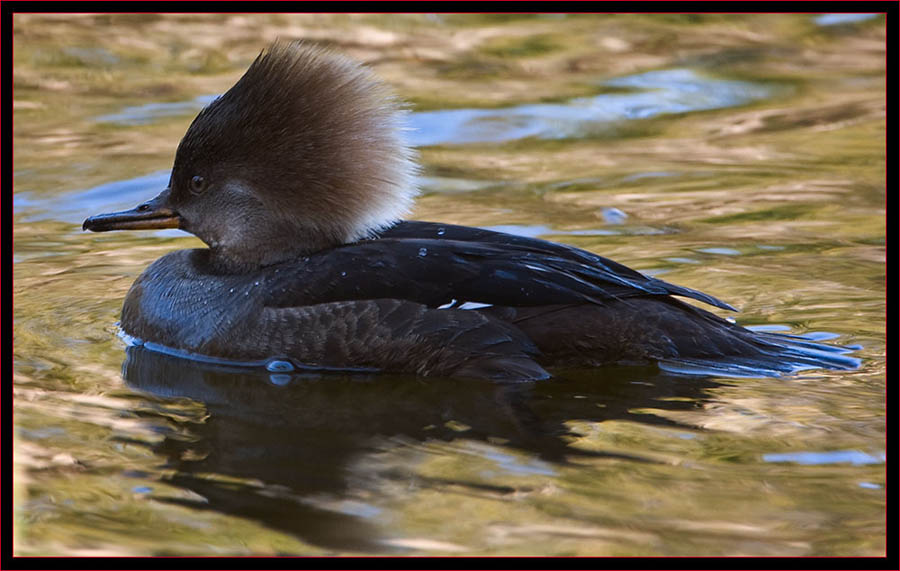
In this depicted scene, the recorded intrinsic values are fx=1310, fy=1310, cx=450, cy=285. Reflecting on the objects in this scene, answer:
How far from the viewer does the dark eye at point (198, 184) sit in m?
6.01

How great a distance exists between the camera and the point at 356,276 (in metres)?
5.61

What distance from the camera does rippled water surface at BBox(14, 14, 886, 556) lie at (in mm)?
4188

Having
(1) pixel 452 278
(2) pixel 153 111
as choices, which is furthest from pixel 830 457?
(2) pixel 153 111

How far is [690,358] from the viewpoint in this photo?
5.62 meters

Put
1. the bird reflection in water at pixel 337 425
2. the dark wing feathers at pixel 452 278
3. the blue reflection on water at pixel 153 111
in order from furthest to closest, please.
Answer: the blue reflection on water at pixel 153 111, the dark wing feathers at pixel 452 278, the bird reflection in water at pixel 337 425

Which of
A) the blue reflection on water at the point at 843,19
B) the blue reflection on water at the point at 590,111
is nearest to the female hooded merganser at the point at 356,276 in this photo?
the blue reflection on water at the point at 590,111

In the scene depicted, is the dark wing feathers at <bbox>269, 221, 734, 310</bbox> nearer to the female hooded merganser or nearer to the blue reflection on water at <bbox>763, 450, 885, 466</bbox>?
the female hooded merganser

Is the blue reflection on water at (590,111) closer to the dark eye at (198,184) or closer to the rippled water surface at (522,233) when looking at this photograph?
the rippled water surface at (522,233)

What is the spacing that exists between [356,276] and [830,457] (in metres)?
2.11

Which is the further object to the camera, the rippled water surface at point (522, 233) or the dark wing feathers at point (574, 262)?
the dark wing feathers at point (574, 262)

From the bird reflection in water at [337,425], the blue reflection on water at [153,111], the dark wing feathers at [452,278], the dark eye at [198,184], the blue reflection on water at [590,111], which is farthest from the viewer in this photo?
the blue reflection on water at [153,111]

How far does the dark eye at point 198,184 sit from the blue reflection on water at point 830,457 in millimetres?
2846

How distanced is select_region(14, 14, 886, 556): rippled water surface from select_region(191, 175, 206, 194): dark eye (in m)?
0.80

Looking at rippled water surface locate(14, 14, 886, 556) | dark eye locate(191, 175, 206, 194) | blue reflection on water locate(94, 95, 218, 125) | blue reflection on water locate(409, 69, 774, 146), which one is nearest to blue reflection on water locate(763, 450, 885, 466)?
rippled water surface locate(14, 14, 886, 556)
